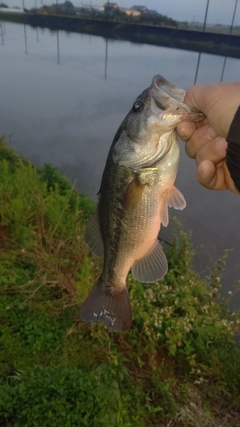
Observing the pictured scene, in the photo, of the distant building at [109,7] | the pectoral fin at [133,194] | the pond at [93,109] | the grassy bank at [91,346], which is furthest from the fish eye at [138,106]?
the distant building at [109,7]

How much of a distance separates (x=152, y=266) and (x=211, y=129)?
0.74 meters

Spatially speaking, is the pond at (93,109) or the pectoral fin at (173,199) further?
the pond at (93,109)

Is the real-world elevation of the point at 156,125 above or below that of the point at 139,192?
above

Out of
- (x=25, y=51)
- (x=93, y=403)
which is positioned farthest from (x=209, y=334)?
(x=25, y=51)

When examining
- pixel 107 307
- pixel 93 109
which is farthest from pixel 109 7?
pixel 107 307

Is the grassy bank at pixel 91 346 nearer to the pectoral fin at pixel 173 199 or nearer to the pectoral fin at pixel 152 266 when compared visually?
the pectoral fin at pixel 152 266

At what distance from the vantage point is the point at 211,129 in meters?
1.68

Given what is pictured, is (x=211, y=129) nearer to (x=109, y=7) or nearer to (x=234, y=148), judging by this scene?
(x=234, y=148)

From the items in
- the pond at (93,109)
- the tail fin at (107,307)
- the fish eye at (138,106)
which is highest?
the fish eye at (138,106)

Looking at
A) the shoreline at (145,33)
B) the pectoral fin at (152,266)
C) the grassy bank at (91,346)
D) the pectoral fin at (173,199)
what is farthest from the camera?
the shoreline at (145,33)

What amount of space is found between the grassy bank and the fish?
95 cm

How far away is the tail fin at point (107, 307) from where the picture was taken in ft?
6.26

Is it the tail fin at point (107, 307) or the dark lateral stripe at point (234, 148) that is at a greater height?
the dark lateral stripe at point (234, 148)

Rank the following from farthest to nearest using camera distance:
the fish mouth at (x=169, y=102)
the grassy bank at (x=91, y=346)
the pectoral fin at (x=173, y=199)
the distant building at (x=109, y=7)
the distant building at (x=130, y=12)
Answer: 1. the distant building at (x=109, y=7)
2. the distant building at (x=130, y=12)
3. the grassy bank at (x=91, y=346)
4. the pectoral fin at (x=173, y=199)
5. the fish mouth at (x=169, y=102)
